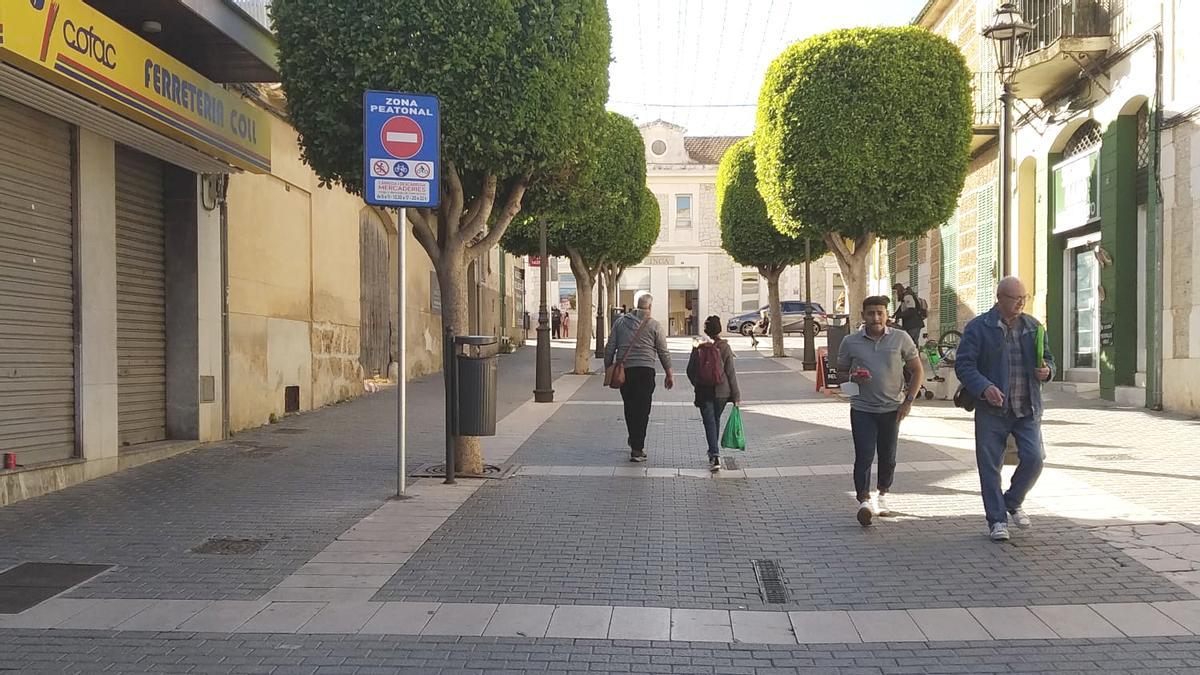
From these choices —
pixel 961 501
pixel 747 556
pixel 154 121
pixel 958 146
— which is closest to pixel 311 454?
pixel 154 121

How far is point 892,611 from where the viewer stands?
505 centimetres

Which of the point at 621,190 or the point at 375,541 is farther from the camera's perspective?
the point at 621,190

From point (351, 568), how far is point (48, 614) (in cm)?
162

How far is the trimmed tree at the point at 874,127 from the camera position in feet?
50.3

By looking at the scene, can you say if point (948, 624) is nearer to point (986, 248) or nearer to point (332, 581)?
point (332, 581)

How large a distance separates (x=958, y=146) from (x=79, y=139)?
1267 centimetres

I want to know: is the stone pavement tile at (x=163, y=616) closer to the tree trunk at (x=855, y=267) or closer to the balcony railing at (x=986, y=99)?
the tree trunk at (x=855, y=267)

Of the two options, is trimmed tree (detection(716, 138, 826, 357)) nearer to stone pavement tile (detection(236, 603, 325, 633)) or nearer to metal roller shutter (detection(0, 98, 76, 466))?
metal roller shutter (detection(0, 98, 76, 466))

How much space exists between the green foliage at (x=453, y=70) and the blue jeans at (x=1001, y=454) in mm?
4491

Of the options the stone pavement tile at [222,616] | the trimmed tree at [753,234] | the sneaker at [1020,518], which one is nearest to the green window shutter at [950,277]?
the trimmed tree at [753,234]

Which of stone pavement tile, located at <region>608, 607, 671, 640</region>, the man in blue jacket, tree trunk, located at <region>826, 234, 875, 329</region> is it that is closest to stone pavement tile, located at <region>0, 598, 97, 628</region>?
stone pavement tile, located at <region>608, 607, 671, 640</region>

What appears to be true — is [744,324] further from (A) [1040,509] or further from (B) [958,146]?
(A) [1040,509]

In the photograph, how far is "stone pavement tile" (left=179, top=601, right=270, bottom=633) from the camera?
4785 mm

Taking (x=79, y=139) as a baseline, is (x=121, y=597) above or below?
below
